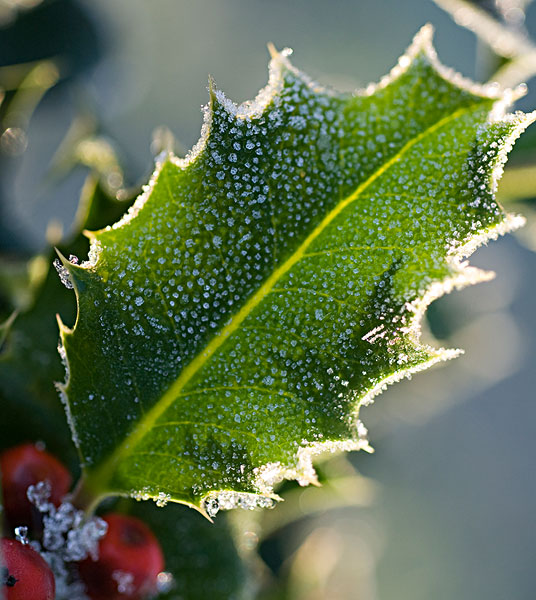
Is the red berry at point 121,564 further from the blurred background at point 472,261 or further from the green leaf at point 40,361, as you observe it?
the blurred background at point 472,261

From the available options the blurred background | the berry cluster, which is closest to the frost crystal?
the berry cluster

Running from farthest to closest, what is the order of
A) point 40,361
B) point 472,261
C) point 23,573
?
point 472,261, point 40,361, point 23,573

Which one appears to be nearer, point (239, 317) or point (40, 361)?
point (239, 317)

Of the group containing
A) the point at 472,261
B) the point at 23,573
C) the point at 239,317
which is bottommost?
the point at 23,573

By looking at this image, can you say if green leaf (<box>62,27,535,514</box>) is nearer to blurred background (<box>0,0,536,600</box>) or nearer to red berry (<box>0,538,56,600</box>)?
red berry (<box>0,538,56,600</box>)

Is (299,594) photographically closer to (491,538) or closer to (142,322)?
(142,322)

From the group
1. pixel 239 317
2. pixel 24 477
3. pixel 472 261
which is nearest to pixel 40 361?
pixel 24 477

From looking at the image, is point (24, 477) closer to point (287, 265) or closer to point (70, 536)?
point (70, 536)

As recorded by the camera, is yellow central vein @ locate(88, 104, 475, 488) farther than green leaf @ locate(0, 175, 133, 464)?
No

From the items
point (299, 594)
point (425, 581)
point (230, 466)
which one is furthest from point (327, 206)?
point (425, 581)
